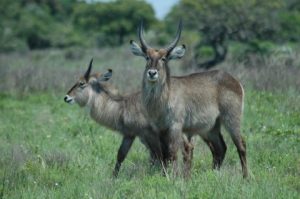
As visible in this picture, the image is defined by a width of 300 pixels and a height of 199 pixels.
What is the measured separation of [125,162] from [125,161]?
0.17 feet

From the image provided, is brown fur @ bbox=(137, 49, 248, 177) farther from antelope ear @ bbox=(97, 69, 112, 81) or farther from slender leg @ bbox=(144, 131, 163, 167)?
antelope ear @ bbox=(97, 69, 112, 81)

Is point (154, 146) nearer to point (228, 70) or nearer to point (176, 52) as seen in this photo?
point (176, 52)

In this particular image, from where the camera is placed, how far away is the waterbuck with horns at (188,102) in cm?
712

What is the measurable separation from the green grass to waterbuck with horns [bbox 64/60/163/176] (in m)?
0.30

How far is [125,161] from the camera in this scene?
7867 mm

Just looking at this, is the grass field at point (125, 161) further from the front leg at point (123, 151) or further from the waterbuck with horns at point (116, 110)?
the waterbuck with horns at point (116, 110)

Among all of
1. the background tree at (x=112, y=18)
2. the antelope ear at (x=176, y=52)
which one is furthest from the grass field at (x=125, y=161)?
the background tree at (x=112, y=18)

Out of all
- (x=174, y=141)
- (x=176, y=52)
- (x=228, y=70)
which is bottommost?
(x=174, y=141)

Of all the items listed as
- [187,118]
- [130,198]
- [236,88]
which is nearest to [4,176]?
[130,198]

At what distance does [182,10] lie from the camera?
85.9 ft

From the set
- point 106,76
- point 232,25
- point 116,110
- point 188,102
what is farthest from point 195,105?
point 232,25

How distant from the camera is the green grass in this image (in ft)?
19.2

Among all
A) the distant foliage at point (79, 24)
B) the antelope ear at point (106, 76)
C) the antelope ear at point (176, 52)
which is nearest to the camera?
the antelope ear at point (176, 52)

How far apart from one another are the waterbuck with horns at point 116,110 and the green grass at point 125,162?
11.6 inches
